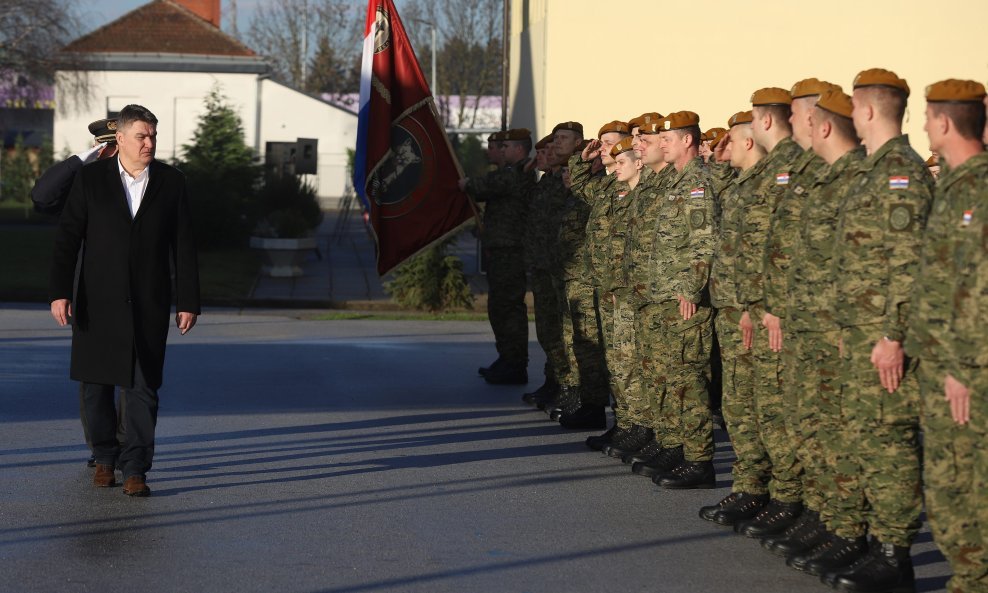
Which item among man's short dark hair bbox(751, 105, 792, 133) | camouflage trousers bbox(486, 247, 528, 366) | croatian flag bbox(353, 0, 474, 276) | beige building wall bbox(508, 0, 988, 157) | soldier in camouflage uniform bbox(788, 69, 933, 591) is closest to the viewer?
soldier in camouflage uniform bbox(788, 69, 933, 591)

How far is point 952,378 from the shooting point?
16.7 ft

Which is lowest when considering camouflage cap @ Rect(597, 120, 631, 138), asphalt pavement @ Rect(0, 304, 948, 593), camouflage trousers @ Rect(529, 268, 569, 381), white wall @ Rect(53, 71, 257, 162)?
asphalt pavement @ Rect(0, 304, 948, 593)

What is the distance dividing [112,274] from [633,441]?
3.35m

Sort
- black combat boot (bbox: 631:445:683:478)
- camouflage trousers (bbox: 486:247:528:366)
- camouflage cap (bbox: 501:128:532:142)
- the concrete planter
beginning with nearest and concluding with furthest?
1. black combat boot (bbox: 631:445:683:478)
2. camouflage cap (bbox: 501:128:532:142)
3. camouflage trousers (bbox: 486:247:528:366)
4. the concrete planter

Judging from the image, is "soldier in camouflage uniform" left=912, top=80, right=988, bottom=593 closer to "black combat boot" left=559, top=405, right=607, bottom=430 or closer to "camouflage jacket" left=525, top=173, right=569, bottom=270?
"black combat boot" left=559, top=405, right=607, bottom=430

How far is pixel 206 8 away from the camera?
6769 centimetres

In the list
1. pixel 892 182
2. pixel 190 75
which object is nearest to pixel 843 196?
pixel 892 182

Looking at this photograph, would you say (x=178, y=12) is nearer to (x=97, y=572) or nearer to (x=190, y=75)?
(x=190, y=75)

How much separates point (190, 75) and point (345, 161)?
7.90 meters

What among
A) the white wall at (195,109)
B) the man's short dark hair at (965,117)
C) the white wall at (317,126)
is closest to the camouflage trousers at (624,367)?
the man's short dark hair at (965,117)

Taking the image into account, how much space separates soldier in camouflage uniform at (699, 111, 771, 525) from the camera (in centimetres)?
728

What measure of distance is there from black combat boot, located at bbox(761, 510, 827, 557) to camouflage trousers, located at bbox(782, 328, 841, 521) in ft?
0.26

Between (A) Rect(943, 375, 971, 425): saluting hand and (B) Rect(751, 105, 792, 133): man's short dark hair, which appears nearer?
(A) Rect(943, 375, 971, 425): saluting hand

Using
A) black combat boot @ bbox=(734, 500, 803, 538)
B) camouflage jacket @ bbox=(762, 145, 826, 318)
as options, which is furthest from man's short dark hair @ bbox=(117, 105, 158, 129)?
black combat boot @ bbox=(734, 500, 803, 538)
